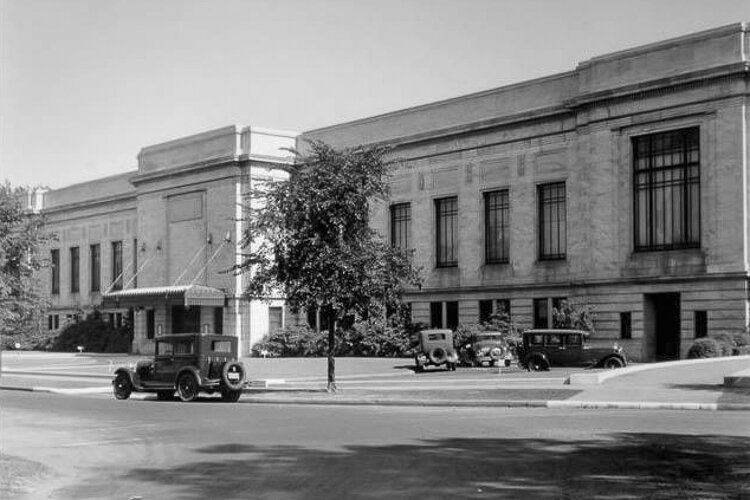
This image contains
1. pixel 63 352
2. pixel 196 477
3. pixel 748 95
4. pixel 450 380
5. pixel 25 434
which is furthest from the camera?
pixel 63 352

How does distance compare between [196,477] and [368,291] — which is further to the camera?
[368,291]

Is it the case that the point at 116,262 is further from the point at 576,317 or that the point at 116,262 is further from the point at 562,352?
the point at 562,352

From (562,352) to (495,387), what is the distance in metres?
9.16

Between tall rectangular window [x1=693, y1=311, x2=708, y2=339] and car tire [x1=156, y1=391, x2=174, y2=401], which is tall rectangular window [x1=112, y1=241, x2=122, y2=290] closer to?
tall rectangular window [x1=693, y1=311, x2=708, y2=339]

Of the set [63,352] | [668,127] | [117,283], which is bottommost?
[63,352]

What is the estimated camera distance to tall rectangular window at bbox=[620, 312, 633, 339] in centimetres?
4813

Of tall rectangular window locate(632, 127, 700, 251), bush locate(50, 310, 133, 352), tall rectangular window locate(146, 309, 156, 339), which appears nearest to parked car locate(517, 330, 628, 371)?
tall rectangular window locate(632, 127, 700, 251)

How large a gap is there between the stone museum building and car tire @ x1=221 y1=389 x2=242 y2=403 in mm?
8649

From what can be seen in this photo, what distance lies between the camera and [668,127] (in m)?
47.3

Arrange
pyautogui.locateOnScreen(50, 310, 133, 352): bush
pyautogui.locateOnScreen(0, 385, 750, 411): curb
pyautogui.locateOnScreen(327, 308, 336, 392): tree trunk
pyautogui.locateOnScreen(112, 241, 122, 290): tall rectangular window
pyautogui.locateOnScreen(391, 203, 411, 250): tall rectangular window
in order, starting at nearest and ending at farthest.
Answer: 1. pyautogui.locateOnScreen(0, 385, 750, 411): curb
2. pyautogui.locateOnScreen(327, 308, 336, 392): tree trunk
3. pyautogui.locateOnScreen(391, 203, 411, 250): tall rectangular window
4. pyautogui.locateOnScreen(50, 310, 133, 352): bush
5. pyautogui.locateOnScreen(112, 241, 122, 290): tall rectangular window

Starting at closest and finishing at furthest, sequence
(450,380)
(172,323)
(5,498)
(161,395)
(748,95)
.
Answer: (5,498)
(161,395)
(450,380)
(748,95)
(172,323)

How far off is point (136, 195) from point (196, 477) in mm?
69431

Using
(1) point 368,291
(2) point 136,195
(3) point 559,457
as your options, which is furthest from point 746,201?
(2) point 136,195

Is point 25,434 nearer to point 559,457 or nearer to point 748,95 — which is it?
point 559,457
